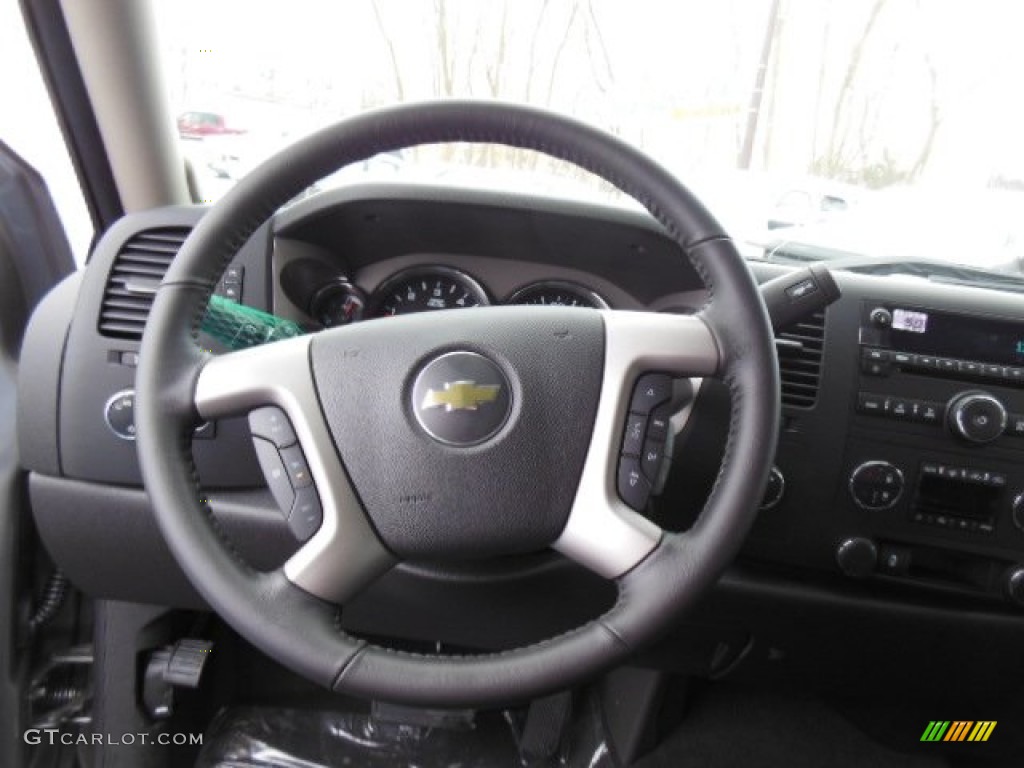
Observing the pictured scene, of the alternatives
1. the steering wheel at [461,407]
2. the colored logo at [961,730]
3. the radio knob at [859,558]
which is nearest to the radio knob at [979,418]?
the radio knob at [859,558]

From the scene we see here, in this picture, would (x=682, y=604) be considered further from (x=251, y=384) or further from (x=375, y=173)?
(x=375, y=173)

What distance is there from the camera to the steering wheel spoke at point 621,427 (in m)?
0.79

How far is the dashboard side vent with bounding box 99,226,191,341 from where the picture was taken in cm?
113

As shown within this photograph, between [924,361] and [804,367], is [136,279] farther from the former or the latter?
[924,361]

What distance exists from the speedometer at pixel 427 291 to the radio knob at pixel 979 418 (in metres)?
0.75

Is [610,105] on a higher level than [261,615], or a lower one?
higher

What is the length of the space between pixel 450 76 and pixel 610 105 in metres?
0.28

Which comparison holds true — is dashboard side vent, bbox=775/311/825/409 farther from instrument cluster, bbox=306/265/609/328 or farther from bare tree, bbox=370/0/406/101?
bare tree, bbox=370/0/406/101

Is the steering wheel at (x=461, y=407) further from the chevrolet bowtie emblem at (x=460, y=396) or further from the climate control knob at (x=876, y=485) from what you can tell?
the climate control knob at (x=876, y=485)

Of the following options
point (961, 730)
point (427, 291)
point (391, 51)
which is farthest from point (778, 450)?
point (391, 51)

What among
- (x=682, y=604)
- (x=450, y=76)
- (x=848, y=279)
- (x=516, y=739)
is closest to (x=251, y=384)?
(x=682, y=604)

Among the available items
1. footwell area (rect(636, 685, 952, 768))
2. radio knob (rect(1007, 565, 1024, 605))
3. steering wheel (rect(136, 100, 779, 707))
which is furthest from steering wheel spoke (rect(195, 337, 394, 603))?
footwell area (rect(636, 685, 952, 768))

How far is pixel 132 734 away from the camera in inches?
53.8

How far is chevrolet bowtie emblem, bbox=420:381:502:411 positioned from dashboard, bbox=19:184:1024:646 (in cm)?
32
